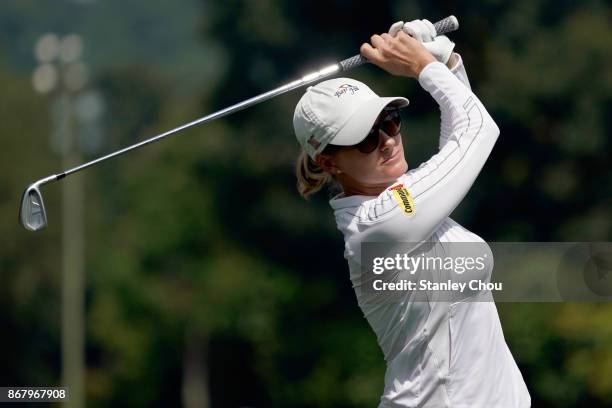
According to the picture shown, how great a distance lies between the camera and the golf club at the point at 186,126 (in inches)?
186

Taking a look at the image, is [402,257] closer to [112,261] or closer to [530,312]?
[530,312]

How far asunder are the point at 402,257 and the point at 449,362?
346 millimetres

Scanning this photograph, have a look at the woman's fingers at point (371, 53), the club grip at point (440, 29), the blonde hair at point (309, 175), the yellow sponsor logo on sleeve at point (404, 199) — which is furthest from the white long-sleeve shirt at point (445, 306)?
the club grip at point (440, 29)

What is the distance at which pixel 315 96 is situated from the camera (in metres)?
4.20

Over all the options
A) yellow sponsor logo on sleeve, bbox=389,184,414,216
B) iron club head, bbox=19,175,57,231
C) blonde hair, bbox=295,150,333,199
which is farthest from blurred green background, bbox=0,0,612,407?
yellow sponsor logo on sleeve, bbox=389,184,414,216

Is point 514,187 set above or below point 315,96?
above

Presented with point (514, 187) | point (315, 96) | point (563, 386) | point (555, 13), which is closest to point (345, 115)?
point (315, 96)

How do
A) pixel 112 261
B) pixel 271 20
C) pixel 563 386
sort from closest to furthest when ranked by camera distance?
1. pixel 563 386
2. pixel 271 20
3. pixel 112 261

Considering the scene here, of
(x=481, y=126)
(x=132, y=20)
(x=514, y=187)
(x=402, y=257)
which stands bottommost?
(x=402, y=257)

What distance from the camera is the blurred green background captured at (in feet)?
77.6

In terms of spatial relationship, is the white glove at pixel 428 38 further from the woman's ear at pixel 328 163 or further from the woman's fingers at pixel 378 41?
the woman's ear at pixel 328 163

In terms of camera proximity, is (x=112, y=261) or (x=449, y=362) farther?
(x=112, y=261)

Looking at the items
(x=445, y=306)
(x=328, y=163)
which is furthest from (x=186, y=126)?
(x=445, y=306)

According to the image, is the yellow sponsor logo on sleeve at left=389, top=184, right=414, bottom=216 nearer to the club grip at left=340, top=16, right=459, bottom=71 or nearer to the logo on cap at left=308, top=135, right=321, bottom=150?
the logo on cap at left=308, top=135, right=321, bottom=150
